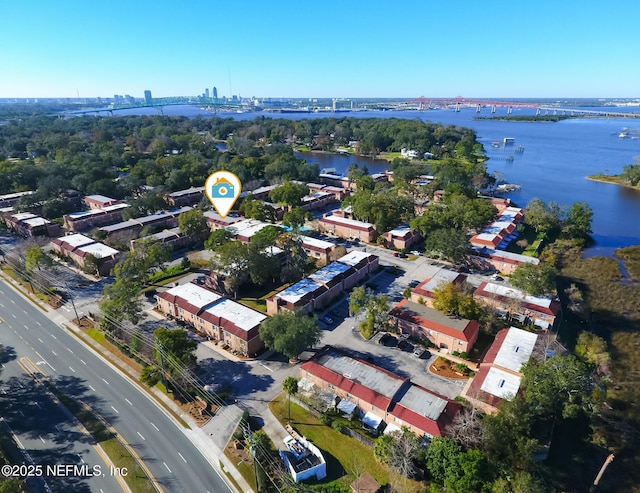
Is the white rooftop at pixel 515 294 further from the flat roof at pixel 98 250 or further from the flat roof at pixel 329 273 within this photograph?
the flat roof at pixel 98 250

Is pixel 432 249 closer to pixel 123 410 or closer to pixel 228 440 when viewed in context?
pixel 228 440

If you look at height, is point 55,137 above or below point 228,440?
above

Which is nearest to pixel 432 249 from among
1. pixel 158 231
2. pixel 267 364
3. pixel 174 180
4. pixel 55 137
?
pixel 267 364

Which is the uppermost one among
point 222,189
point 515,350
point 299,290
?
point 222,189

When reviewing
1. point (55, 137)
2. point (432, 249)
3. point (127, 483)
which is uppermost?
point (55, 137)

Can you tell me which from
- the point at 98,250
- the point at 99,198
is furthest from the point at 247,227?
the point at 99,198

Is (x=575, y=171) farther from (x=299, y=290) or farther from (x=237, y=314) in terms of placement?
(x=237, y=314)
